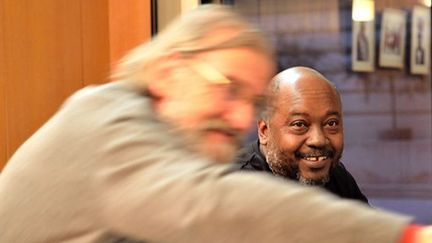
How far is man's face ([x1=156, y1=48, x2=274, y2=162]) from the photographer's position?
28.4 inches

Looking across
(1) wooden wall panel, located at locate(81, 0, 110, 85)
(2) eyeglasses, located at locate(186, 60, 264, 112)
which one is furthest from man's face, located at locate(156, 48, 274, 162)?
(1) wooden wall panel, located at locate(81, 0, 110, 85)

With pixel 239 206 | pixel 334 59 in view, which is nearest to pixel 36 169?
pixel 239 206

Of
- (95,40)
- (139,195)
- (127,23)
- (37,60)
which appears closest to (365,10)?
(127,23)

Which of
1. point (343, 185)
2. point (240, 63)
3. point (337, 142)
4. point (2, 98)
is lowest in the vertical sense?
point (343, 185)

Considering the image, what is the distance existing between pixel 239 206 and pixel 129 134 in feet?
0.45

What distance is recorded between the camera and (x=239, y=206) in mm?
627

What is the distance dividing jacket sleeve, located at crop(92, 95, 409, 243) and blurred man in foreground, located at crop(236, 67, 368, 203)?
126 cm

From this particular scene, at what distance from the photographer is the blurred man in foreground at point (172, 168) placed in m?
0.62

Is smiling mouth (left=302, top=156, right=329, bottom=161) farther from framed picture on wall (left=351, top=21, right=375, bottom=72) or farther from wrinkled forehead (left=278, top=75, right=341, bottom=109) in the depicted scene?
framed picture on wall (left=351, top=21, right=375, bottom=72)

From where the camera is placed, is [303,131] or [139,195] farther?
[303,131]

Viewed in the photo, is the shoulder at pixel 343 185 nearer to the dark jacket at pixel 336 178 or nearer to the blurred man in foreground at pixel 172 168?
the dark jacket at pixel 336 178

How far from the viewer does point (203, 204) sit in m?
0.63

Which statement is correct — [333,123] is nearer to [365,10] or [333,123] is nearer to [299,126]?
[299,126]

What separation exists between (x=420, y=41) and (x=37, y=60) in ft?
5.10
